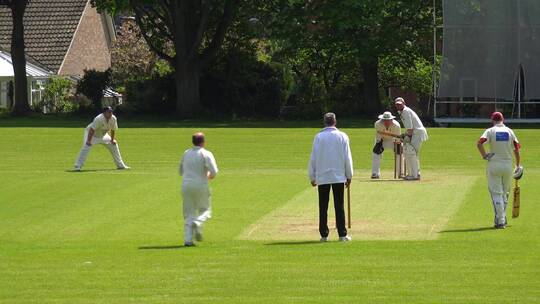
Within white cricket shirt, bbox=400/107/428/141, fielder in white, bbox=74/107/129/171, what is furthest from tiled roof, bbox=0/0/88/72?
white cricket shirt, bbox=400/107/428/141

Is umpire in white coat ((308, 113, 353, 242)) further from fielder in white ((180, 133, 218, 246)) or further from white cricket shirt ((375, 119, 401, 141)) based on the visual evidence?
white cricket shirt ((375, 119, 401, 141))

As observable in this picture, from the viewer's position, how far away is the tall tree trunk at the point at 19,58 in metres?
58.1

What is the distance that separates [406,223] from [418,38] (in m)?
38.7

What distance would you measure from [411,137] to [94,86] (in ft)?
107

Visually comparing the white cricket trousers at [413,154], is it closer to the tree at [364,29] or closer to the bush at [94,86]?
the tree at [364,29]

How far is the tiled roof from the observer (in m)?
78.7

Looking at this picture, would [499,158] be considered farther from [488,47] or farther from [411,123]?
[488,47]

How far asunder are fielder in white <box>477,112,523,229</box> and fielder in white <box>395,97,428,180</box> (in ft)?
27.6

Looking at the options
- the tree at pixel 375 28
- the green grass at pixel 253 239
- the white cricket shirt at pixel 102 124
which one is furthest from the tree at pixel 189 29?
the white cricket shirt at pixel 102 124

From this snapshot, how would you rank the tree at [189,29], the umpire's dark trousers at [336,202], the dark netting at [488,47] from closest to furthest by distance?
1. the umpire's dark trousers at [336,202]
2. the dark netting at [488,47]
3. the tree at [189,29]

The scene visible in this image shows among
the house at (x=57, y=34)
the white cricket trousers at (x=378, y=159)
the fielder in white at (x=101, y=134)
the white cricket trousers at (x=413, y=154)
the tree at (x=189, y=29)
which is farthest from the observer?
the house at (x=57, y=34)

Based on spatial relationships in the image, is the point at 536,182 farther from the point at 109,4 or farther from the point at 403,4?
the point at 109,4

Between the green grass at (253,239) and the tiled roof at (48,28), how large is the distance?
42.4 metres

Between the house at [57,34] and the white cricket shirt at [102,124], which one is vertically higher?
the house at [57,34]
